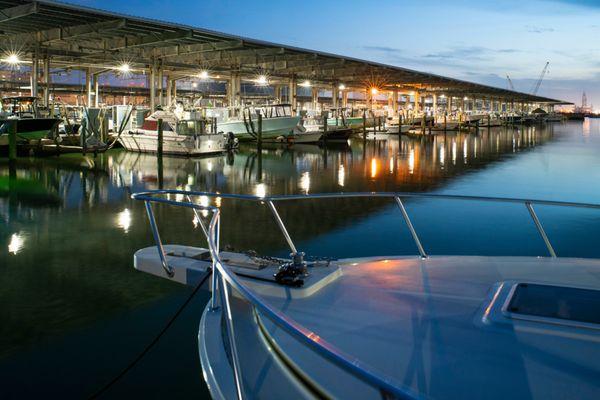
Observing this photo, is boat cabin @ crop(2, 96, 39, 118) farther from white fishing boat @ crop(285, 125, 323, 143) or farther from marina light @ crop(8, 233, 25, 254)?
marina light @ crop(8, 233, 25, 254)

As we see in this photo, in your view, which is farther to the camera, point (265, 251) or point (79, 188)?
point (79, 188)

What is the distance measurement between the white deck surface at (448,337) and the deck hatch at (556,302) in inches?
4.1

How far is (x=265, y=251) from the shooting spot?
9.88 m

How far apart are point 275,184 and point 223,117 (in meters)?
19.9

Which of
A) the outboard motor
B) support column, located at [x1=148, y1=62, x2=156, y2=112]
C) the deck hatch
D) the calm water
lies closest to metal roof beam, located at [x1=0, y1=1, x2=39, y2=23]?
the calm water

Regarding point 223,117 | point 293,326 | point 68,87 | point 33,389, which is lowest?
point 33,389

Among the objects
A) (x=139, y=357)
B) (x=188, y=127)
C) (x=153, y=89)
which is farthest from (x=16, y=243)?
(x=153, y=89)

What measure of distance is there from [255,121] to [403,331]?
36836mm

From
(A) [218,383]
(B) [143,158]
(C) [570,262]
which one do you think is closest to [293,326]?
(A) [218,383]

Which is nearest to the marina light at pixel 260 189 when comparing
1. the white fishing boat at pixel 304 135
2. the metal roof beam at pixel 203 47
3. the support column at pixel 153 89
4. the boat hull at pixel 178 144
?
the boat hull at pixel 178 144

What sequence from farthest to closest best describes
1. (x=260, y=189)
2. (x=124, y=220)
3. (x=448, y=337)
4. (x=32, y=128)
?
(x=32, y=128) → (x=260, y=189) → (x=124, y=220) → (x=448, y=337)

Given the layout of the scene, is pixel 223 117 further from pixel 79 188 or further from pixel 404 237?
pixel 404 237

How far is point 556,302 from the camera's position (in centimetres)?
354

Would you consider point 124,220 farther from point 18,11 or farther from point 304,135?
point 304,135
